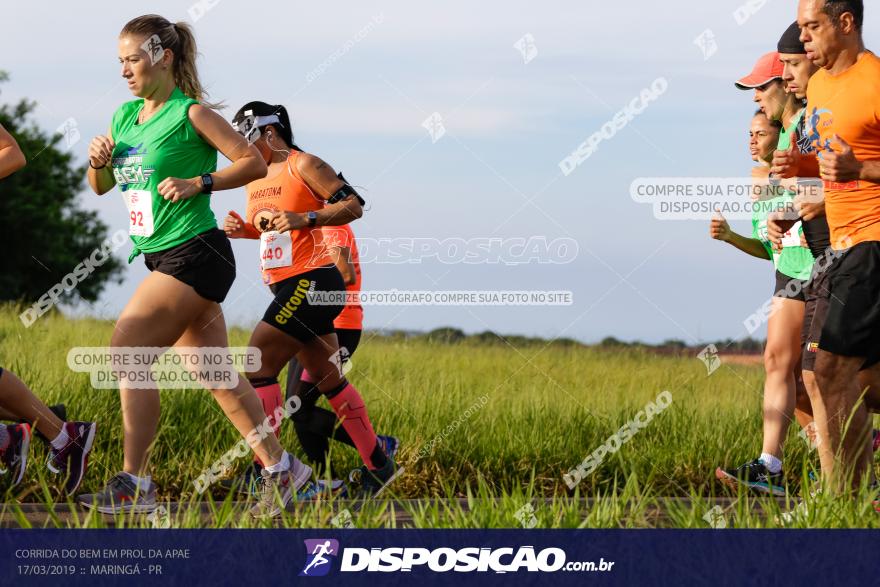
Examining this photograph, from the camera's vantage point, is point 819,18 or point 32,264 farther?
point 32,264

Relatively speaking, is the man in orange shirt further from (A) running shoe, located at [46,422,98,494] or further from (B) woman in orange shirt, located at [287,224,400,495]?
(A) running shoe, located at [46,422,98,494]

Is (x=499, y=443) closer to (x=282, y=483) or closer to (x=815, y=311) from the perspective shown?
(x=282, y=483)

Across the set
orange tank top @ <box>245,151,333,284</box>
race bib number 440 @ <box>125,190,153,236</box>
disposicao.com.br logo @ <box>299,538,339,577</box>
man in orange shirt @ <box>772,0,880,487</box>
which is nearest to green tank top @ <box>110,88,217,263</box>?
race bib number 440 @ <box>125,190,153,236</box>

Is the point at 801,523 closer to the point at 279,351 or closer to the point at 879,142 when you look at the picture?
the point at 879,142

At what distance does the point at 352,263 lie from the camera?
6.62m

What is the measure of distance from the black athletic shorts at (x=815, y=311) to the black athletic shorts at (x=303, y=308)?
2.30 m

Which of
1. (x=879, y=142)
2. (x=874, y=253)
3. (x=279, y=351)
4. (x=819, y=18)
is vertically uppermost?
(x=819, y=18)

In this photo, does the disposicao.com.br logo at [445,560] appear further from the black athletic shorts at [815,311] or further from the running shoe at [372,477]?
the running shoe at [372,477]

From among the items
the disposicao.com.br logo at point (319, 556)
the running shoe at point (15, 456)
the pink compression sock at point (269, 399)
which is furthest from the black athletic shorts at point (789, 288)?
the running shoe at point (15, 456)

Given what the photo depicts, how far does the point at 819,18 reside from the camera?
5051 millimetres

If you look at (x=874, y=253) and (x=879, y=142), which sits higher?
(x=879, y=142)

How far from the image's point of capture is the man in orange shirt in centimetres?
503

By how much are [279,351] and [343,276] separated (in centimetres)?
62

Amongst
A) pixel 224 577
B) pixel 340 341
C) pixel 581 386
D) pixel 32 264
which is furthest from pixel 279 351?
pixel 32 264
